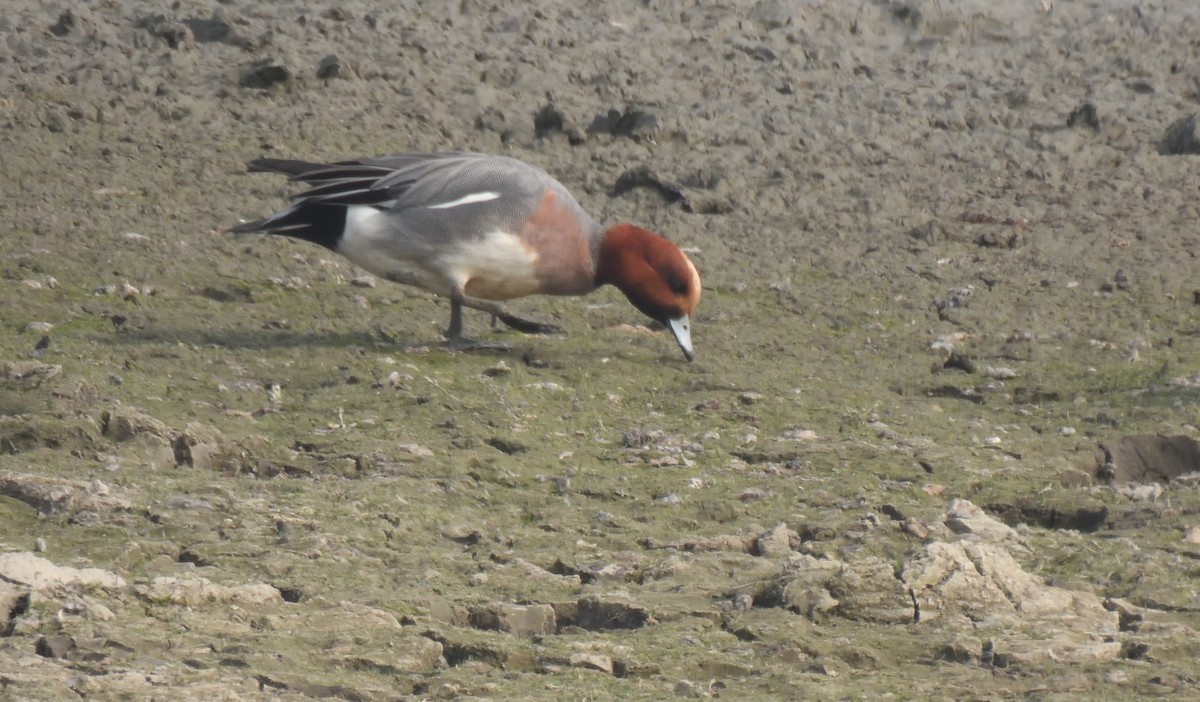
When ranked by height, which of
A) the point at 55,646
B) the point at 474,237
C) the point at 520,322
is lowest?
the point at 55,646

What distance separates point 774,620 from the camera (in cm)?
399

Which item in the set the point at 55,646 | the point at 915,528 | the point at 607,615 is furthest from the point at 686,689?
the point at 915,528

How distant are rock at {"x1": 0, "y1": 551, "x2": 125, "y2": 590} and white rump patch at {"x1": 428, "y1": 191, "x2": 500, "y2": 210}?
3.55 metres

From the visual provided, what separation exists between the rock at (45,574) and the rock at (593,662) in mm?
984

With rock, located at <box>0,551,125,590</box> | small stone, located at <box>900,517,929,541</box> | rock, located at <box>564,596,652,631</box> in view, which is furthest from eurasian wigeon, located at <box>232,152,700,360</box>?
rock, located at <box>0,551,125,590</box>

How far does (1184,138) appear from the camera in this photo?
9547mm

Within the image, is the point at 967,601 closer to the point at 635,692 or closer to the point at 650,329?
the point at 635,692

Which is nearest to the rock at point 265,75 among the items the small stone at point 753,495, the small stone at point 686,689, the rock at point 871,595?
the small stone at point 753,495

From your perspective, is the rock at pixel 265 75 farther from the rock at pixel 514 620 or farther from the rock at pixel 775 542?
the rock at pixel 514 620

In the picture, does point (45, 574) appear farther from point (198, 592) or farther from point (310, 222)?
point (310, 222)

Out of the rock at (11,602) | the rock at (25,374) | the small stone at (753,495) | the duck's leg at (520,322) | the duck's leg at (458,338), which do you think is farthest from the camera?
the duck's leg at (520,322)

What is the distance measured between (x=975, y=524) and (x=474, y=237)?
2972 mm

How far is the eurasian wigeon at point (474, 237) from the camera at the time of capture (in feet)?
23.6

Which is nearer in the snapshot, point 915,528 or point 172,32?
point 915,528
